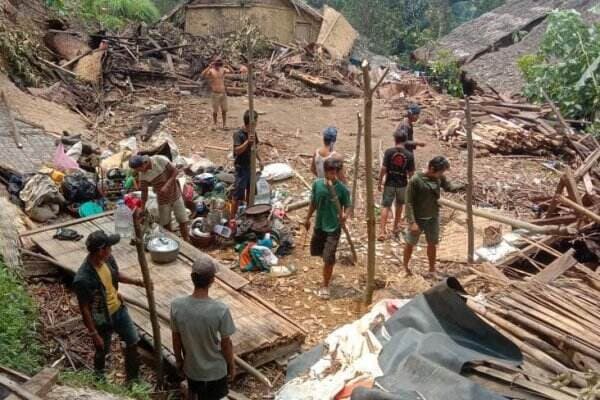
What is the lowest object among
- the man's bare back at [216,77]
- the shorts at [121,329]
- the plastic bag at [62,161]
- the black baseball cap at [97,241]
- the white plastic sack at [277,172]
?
the shorts at [121,329]

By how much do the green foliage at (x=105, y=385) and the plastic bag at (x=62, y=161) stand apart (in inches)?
197

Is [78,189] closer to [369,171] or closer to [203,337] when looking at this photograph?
[369,171]

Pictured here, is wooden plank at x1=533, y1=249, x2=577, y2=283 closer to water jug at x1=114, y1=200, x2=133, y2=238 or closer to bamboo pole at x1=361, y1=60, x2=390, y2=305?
bamboo pole at x1=361, y1=60, x2=390, y2=305

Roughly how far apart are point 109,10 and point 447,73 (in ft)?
40.8

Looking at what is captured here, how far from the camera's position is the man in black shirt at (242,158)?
8.12 m

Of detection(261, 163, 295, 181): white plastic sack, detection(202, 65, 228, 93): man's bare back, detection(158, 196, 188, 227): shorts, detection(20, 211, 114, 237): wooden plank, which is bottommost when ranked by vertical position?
Answer: detection(20, 211, 114, 237): wooden plank

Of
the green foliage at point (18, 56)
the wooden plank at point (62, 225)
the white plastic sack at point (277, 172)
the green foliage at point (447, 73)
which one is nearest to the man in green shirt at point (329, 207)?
the wooden plank at point (62, 225)

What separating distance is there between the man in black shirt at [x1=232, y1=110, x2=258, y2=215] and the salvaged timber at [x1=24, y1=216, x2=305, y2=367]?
59.4 inches

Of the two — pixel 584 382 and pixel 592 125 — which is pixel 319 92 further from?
pixel 584 382

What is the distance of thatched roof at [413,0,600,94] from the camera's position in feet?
63.5

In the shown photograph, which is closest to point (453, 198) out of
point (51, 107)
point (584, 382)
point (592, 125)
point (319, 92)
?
point (592, 125)

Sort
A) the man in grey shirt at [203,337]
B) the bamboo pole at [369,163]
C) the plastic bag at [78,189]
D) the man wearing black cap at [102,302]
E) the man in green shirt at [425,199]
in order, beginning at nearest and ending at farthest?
1. the man in grey shirt at [203,337]
2. the man wearing black cap at [102,302]
3. the bamboo pole at [369,163]
4. the man in green shirt at [425,199]
5. the plastic bag at [78,189]

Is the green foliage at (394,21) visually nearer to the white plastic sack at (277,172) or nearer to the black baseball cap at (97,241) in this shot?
the white plastic sack at (277,172)

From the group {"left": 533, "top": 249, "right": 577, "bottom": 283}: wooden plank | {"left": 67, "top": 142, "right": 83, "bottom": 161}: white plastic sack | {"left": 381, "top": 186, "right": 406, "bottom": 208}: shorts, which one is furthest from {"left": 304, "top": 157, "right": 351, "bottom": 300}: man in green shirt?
{"left": 67, "top": 142, "right": 83, "bottom": 161}: white plastic sack
